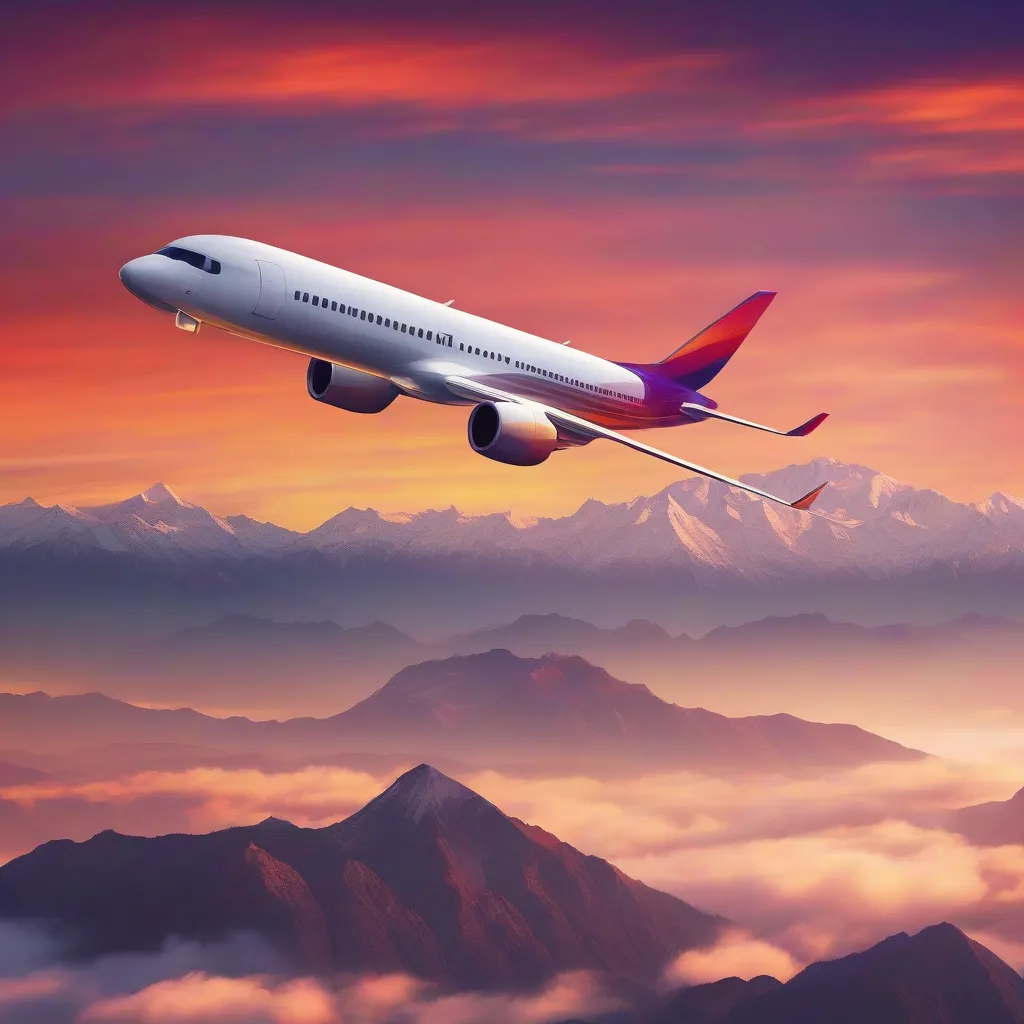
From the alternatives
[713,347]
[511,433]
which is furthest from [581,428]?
[713,347]

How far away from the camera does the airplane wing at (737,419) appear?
223 feet

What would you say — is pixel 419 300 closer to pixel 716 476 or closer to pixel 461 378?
pixel 461 378

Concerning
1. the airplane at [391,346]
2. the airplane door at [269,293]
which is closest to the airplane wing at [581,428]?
the airplane at [391,346]

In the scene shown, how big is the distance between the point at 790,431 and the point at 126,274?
103 feet

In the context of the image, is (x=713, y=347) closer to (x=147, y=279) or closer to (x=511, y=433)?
(x=511, y=433)

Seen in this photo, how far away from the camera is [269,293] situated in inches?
2311

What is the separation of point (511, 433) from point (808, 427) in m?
16.3

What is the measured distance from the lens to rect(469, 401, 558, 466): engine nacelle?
60.2 metres

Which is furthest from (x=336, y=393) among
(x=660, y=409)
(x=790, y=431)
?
(x=790, y=431)

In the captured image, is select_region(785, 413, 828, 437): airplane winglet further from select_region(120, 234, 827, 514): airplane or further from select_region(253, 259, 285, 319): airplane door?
select_region(253, 259, 285, 319): airplane door

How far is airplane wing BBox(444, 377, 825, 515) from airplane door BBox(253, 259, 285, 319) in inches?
312

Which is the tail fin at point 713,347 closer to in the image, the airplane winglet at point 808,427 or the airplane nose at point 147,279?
the airplane winglet at point 808,427

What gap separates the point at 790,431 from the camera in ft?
224

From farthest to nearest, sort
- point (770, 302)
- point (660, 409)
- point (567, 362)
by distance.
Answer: point (770, 302) < point (660, 409) < point (567, 362)
